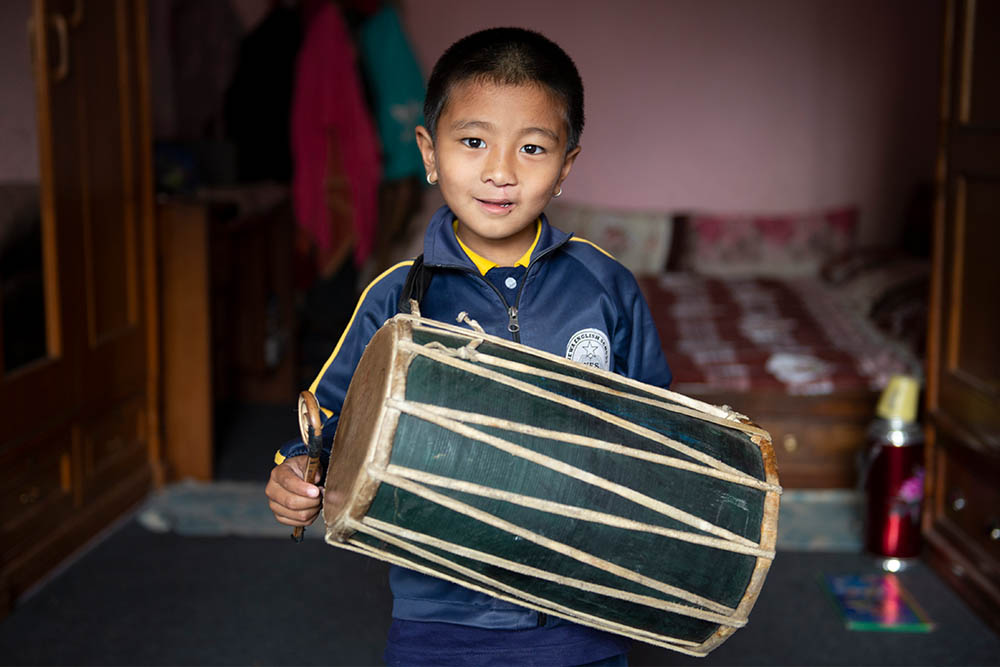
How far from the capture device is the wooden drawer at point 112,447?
2717mm

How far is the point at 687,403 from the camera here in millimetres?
1216

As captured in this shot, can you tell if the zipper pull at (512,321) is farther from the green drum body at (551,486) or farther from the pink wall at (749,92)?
the pink wall at (749,92)

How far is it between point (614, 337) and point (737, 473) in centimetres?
30

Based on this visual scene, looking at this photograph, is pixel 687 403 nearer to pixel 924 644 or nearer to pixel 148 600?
pixel 924 644

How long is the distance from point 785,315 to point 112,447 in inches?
95.3

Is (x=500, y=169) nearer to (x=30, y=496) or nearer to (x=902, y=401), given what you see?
(x=30, y=496)

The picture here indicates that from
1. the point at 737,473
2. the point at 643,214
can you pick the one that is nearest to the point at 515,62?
the point at 737,473

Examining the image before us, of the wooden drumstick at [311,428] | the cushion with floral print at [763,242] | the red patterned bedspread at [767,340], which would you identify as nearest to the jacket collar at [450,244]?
the wooden drumstick at [311,428]

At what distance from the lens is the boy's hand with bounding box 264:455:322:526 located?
119cm

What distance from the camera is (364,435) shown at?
3.43ft

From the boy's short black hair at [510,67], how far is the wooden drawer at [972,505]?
5.23ft

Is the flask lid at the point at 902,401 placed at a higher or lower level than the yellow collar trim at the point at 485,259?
lower

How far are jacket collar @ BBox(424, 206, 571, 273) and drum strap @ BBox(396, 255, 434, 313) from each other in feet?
0.04

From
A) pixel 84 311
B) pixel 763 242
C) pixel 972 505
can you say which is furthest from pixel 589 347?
pixel 763 242
